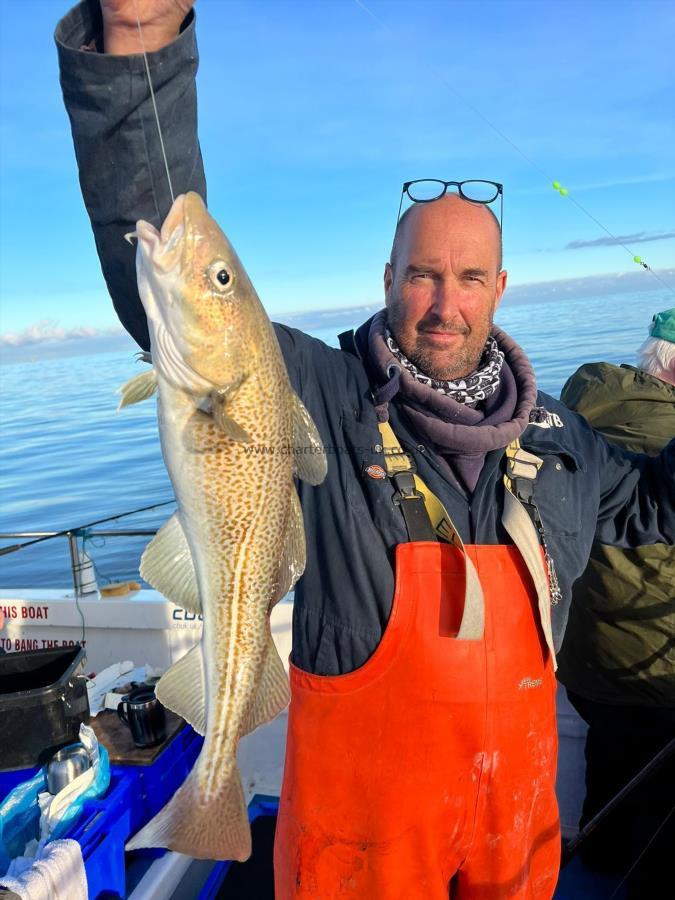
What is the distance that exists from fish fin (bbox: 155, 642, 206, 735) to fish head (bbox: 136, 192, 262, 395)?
31.3 inches

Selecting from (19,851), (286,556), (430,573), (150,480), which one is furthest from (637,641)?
(150,480)

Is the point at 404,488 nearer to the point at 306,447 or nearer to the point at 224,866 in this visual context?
the point at 306,447

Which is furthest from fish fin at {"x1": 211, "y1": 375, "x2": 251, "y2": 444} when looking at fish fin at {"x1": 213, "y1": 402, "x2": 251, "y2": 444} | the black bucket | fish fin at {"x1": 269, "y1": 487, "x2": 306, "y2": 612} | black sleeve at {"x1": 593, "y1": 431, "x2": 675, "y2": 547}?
the black bucket

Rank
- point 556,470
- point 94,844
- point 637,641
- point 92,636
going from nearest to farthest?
1. point 556,470
2. point 94,844
3. point 637,641
4. point 92,636

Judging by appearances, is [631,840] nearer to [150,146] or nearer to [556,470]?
[556,470]

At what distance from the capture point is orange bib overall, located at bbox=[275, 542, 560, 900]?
2.30 meters

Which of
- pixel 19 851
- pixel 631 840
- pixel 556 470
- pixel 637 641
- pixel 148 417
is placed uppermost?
pixel 556 470

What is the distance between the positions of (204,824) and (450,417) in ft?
4.91

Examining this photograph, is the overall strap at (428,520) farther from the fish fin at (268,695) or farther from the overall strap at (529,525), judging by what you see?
the fish fin at (268,695)

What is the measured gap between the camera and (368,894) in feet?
7.55

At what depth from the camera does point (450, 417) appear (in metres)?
2.42

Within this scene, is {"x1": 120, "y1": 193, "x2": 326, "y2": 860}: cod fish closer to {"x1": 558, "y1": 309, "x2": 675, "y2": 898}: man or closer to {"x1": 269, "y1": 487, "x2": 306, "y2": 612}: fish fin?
{"x1": 269, "y1": 487, "x2": 306, "y2": 612}: fish fin

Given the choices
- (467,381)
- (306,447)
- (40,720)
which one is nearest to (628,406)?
(467,381)

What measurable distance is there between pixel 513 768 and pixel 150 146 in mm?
2362
